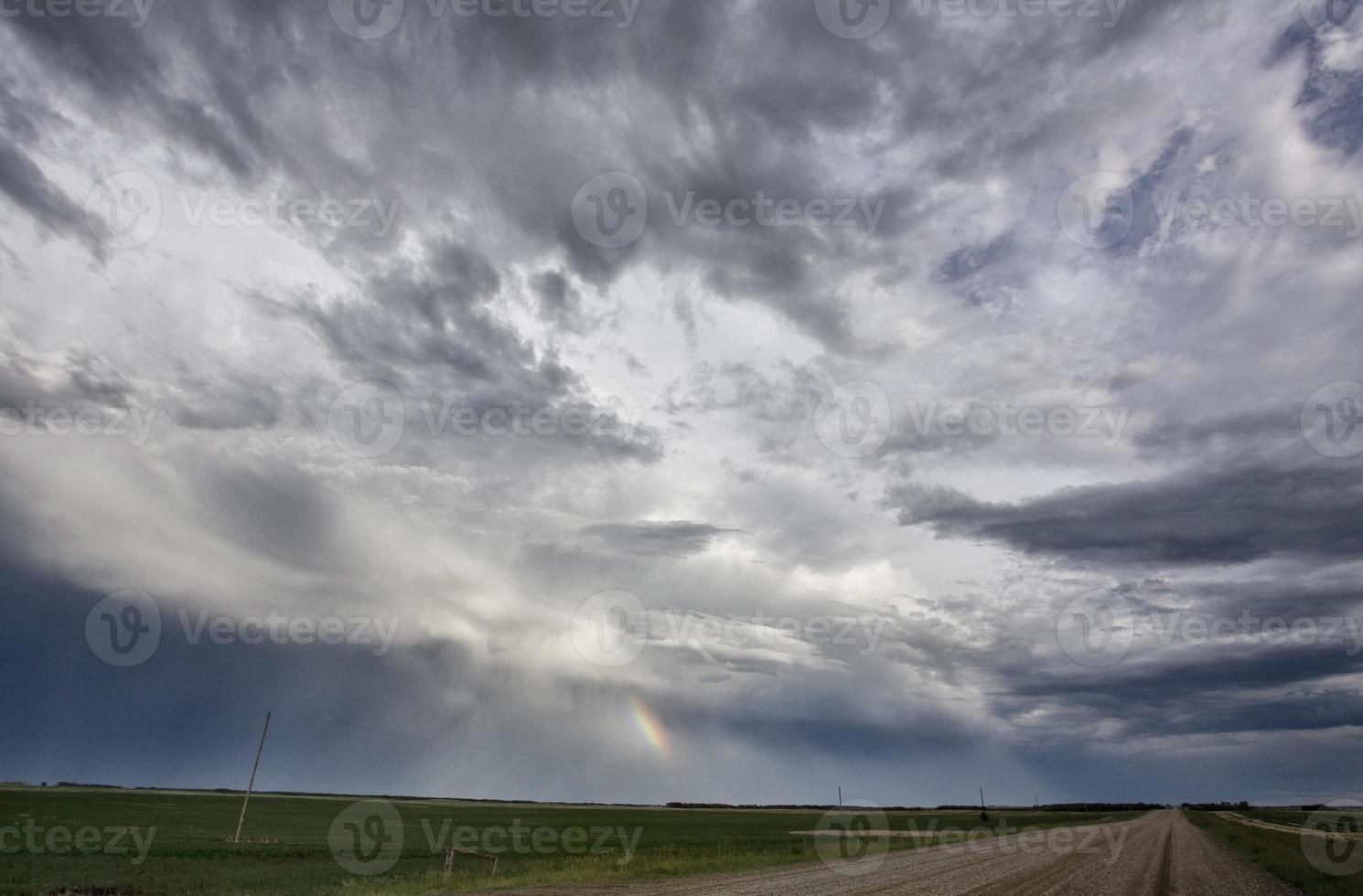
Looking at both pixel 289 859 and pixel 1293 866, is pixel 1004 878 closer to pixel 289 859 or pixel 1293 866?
pixel 1293 866

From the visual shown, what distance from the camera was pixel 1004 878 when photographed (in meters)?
31.6

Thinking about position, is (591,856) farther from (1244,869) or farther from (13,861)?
(1244,869)

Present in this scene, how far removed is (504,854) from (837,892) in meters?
32.6

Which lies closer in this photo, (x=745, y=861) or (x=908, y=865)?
(x=908, y=865)

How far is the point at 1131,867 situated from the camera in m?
38.2

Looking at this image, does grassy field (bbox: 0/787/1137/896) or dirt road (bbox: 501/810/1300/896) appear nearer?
dirt road (bbox: 501/810/1300/896)

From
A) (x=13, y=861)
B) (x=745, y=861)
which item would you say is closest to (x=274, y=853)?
(x=13, y=861)

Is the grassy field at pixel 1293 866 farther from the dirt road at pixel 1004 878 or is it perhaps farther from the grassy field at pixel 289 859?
the grassy field at pixel 289 859

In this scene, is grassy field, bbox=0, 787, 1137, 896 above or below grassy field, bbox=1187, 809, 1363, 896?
below

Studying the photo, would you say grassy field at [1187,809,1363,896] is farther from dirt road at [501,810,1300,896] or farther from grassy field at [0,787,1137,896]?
grassy field at [0,787,1137,896]

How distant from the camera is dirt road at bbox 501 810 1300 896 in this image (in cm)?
2708

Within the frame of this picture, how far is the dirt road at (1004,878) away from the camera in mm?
27078

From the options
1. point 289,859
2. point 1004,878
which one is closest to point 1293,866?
point 1004,878

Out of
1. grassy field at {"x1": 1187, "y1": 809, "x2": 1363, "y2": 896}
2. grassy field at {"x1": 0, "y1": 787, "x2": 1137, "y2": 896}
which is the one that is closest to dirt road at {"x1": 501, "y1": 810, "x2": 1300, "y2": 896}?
grassy field at {"x1": 1187, "y1": 809, "x2": 1363, "y2": 896}
